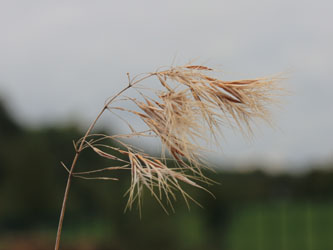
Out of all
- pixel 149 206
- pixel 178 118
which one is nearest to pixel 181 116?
pixel 178 118

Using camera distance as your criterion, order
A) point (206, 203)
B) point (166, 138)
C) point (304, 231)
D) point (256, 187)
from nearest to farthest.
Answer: point (166, 138) < point (206, 203) < point (256, 187) < point (304, 231)

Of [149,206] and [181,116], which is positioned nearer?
[181,116]

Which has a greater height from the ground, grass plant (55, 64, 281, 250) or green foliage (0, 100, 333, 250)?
green foliage (0, 100, 333, 250)

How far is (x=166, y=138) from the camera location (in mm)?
2014

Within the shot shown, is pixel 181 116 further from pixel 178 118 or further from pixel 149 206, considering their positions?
pixel 149 206

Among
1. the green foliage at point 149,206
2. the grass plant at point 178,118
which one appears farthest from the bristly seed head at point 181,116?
the green foliage at point 149,206

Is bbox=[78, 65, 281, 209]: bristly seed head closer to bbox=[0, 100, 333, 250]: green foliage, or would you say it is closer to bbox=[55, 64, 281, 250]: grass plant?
bbox=[55, 64, 281, 250]: grass plant

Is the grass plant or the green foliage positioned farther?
the green foliage

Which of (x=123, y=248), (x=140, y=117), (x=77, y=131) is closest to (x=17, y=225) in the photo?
(x=77, y=131)

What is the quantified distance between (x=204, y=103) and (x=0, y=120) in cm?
4939

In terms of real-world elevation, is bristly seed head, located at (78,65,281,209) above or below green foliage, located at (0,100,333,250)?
below

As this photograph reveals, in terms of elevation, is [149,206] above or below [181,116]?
above

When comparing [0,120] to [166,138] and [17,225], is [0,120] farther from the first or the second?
[166,138]

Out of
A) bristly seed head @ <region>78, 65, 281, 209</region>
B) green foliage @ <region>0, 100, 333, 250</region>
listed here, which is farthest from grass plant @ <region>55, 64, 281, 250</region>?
green foliage @ <region>0, 100, 333, 250</region>
